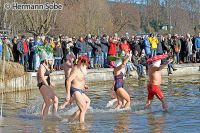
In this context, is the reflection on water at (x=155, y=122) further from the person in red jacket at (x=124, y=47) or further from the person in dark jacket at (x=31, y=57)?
the person in dark jacket at (x=31, y=57)

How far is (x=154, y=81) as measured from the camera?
1496 cm

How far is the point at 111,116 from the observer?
14195mm

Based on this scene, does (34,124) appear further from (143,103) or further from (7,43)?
(7,43)

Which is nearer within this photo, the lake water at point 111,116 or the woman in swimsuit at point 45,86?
the lake water at point 111,116

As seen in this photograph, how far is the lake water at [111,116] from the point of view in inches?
473

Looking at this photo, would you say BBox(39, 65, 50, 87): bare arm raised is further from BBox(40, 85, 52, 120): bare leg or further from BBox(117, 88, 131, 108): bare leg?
BBox(117, 88, 131, 108): bare leg

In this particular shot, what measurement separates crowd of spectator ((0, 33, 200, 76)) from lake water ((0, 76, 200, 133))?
3.33 metres

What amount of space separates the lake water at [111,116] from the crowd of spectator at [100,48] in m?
3.33

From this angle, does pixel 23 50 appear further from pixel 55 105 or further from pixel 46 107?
pixel 55 105

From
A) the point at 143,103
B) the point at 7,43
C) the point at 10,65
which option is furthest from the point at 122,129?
the point at 7,43

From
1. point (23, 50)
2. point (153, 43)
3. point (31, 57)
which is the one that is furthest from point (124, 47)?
point (153, 43)

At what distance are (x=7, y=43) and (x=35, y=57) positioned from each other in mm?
1387

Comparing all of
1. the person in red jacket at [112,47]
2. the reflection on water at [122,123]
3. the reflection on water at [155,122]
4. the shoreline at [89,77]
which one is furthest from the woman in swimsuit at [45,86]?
the person in red jacket at [112,47]

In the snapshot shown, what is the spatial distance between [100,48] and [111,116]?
12.1 metres
